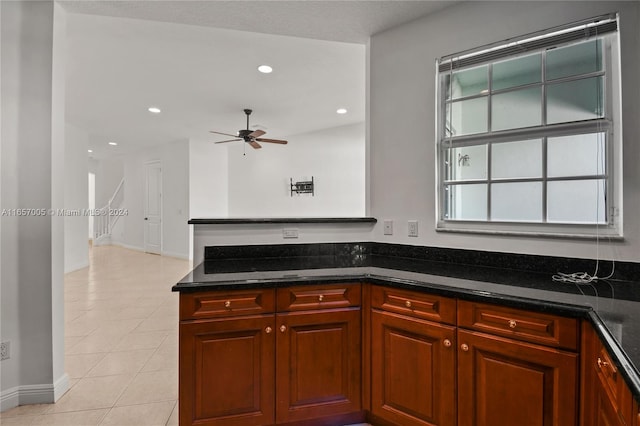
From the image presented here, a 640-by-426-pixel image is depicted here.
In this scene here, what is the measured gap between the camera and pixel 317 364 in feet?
5.96

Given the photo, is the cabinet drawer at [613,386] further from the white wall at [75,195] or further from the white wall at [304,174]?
the white wall at [75,195]

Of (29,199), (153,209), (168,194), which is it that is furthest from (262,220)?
(153,209)

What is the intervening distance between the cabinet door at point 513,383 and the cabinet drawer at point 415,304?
113 millimetres

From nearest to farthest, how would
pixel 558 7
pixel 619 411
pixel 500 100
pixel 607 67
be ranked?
1. pixel 619 411
2. pixel 607 67
3. pixel 558 7
4. pixel 500 100

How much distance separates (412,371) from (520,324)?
1.93ft

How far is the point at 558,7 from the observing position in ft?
6.35

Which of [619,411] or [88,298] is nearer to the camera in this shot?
[619,411]

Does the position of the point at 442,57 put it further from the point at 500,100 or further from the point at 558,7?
the point at 558,7

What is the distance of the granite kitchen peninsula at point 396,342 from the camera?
1.34m

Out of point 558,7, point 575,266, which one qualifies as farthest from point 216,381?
point 558,7

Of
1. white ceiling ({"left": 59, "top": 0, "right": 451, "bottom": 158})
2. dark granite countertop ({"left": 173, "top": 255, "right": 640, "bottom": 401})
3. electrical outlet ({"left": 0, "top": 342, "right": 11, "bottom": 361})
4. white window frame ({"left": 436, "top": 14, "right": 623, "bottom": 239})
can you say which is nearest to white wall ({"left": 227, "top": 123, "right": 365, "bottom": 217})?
white ceiling ({"left": 59, "top": 0, "right": 451, "bottom": 158})

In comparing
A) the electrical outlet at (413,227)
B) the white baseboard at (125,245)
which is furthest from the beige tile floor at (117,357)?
the white baseboard at (125,245)

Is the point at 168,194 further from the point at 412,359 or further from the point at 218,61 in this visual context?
the point at 412,359

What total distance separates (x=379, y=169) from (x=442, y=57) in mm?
893
